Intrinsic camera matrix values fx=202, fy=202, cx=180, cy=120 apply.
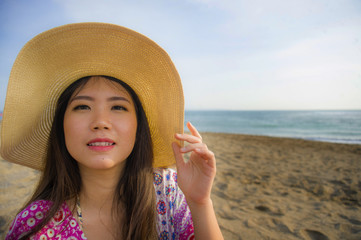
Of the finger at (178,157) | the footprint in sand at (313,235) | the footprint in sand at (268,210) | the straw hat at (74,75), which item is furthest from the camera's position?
the footprint in sand at (268,210)

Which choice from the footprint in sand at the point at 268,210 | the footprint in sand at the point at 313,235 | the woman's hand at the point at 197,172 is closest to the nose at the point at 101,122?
the woman's hand at the point at 197,172

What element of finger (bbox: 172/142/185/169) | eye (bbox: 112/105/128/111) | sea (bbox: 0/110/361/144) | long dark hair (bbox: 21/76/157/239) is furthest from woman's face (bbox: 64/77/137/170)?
sea (bbox: 0/110/361/144)

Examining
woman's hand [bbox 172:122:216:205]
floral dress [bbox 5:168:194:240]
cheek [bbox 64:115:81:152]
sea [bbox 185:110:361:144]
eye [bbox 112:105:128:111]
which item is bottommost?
sea [bbox 185:110:361:144]

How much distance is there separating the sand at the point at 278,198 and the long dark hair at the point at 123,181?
124 centimetres

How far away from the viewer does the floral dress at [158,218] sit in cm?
126

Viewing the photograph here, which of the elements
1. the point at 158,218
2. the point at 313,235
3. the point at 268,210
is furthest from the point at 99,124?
the point at 268,210

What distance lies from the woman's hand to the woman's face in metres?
0.40

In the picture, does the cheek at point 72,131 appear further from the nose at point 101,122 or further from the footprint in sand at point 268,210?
the footprint in sand at point 268,210

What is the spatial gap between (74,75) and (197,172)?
1154 mm

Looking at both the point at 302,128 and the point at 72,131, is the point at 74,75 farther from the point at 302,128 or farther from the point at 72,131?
the point at 302,128

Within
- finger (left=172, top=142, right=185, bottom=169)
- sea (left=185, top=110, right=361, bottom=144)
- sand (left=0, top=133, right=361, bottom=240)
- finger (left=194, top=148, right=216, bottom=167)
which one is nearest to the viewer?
finger (left=194, top=148, right=216, bottom=167)

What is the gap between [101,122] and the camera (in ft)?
4.28

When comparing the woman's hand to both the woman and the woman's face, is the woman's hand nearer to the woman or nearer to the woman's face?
the woman

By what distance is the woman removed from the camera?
1.30m
